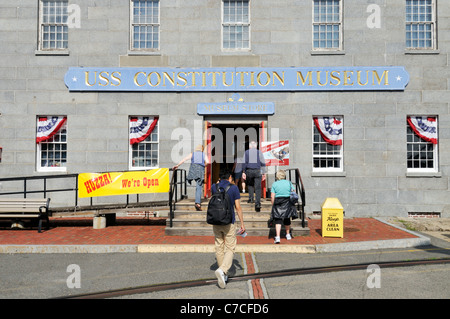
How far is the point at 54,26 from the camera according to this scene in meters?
13.9

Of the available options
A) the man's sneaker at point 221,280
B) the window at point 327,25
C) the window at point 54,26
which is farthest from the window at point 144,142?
the man's sneaker at point 221,280

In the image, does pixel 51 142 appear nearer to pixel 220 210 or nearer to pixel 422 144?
pixel 220 210

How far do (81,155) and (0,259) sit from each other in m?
6.17

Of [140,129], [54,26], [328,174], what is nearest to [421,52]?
[328,174]

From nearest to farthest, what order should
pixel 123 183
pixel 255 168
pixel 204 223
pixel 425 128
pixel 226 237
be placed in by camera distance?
pixel 226 237 → pixel 204 223 → pixel 255 168 → pixel 123 183 → pixel 425 128

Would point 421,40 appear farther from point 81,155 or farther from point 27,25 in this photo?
point 27,25

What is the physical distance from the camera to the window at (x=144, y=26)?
1383cm

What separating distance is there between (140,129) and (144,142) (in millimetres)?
485

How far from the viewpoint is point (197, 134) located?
1345cm

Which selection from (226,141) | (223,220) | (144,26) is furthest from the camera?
(226,141)

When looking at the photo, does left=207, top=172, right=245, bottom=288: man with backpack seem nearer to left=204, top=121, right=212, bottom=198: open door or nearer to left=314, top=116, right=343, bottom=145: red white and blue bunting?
left=204, top=121, right=212, bottom=198: open door

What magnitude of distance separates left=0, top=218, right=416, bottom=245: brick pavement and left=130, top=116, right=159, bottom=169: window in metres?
2.49

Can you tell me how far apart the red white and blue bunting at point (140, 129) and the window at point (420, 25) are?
9.64m

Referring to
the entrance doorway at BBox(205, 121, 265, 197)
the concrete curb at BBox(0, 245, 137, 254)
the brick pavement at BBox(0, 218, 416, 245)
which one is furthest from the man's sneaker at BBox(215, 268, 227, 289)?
the entrance doorway at BBox(205, 121, 265, 197)
